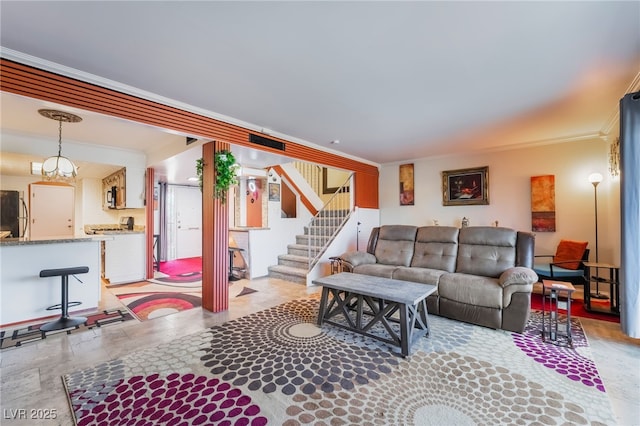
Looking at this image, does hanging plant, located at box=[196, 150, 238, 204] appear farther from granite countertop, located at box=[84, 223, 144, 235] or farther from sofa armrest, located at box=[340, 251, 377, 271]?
granite countertop, located at box=[84, 223, 144, 235]

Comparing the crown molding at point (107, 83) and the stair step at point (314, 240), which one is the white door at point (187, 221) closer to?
the stair step at point (314, 240)

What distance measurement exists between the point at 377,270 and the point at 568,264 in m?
2.86

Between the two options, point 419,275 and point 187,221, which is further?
point 187,221

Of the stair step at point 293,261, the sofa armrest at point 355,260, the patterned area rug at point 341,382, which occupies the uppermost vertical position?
the sofa armrest at point 355,260

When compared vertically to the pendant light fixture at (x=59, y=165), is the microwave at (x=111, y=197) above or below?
below

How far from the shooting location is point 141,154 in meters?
5.55

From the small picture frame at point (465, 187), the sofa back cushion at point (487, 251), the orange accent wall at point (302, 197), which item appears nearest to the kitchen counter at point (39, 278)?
the orange accent wall at point (302, 197)

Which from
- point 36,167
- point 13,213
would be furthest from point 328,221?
point 13,213

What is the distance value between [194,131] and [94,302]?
2.73 m

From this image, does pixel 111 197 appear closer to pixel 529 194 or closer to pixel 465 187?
pixel 465 187

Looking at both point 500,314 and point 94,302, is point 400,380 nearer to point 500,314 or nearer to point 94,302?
point 500,314

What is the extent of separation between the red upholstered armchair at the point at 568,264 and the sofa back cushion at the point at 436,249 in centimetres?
126

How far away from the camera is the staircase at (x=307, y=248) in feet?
17.8

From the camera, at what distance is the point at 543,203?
4773mm
